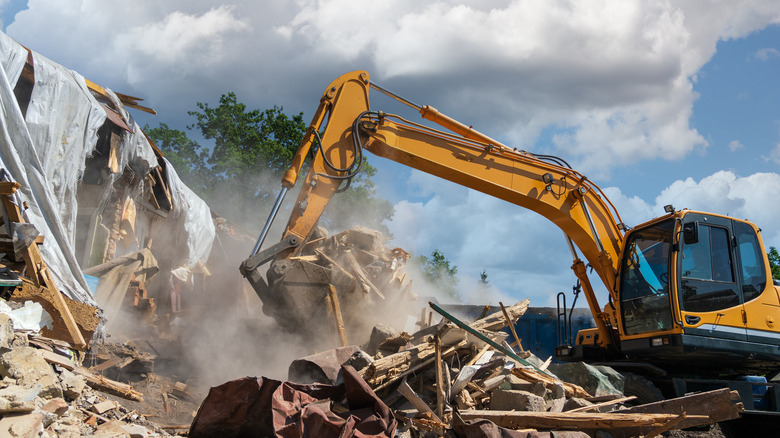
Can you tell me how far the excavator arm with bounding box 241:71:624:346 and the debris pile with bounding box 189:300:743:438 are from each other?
2003mm

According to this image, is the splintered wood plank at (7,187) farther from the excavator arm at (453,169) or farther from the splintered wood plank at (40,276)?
the excavator arm at (453,169)

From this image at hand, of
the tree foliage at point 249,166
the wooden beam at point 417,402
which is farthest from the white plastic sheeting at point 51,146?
the tree foliage at point 249,166

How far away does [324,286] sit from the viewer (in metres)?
8.10

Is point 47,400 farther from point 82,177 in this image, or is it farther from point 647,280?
point 647,280

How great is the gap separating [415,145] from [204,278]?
25.6ft

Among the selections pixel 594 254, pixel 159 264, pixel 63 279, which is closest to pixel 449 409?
pixel 594 254

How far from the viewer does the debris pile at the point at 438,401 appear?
4.75 metres

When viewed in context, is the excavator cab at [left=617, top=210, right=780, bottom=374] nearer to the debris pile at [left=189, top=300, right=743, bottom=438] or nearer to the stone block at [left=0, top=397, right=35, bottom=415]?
the debris pile at [left=189, top=300, right=743, bottom=438]

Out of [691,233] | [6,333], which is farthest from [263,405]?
[691,233]

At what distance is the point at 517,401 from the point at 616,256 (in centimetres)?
365

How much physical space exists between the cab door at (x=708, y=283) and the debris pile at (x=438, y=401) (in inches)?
49.7

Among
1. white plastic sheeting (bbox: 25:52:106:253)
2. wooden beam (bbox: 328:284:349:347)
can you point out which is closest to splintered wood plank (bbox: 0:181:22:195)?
white plastic sheeting (bbox: 25:52:106:253)

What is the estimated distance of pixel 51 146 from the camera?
7832mm

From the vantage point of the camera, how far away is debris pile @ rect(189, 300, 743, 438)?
475cm
